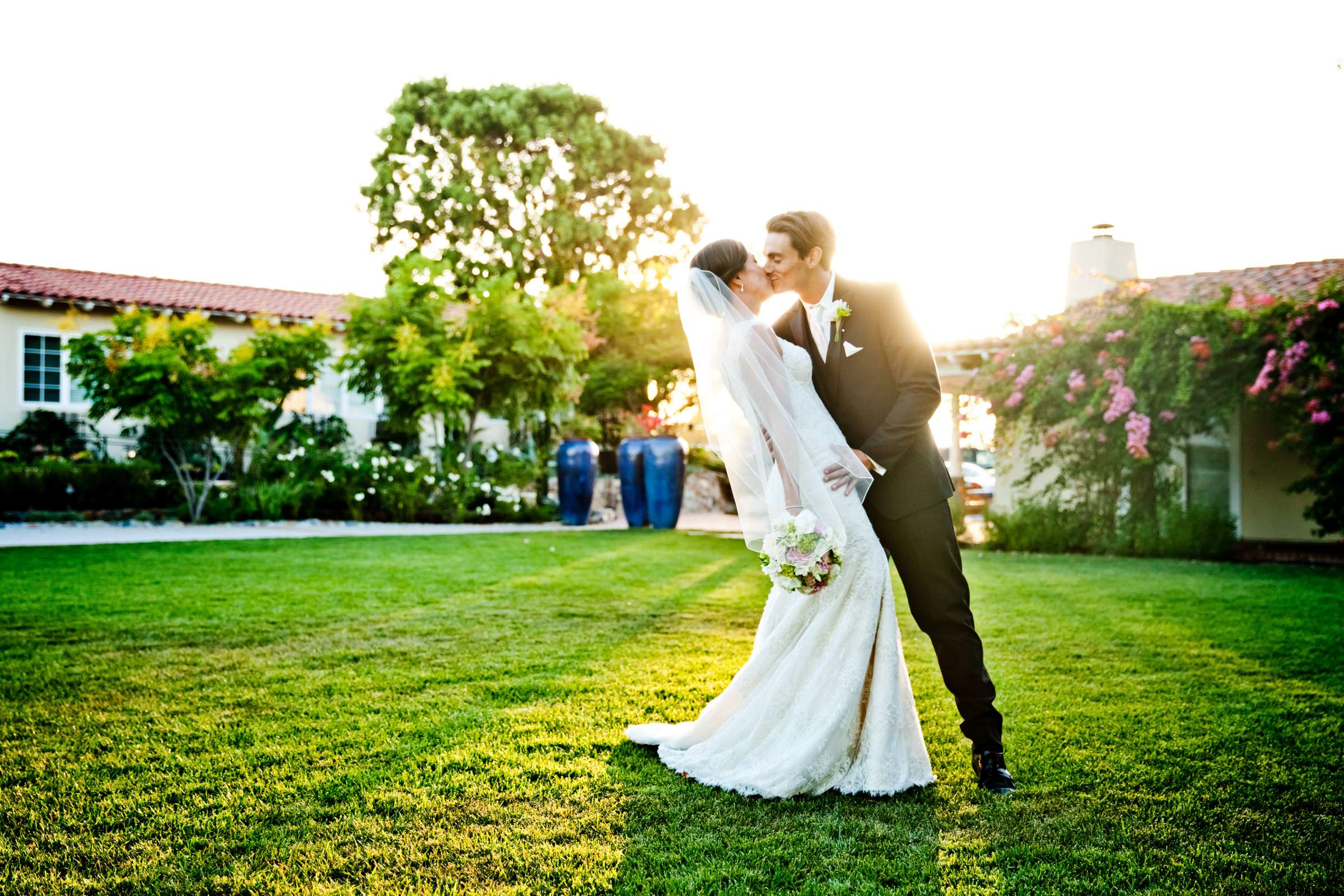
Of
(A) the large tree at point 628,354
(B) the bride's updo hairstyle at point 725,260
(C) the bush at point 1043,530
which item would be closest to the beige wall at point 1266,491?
(C) the bush at point 1043,530

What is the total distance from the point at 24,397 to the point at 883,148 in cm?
1664

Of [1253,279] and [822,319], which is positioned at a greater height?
[1253,279]

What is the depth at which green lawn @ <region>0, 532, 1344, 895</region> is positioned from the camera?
8.30 feet

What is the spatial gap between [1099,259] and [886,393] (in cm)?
1529

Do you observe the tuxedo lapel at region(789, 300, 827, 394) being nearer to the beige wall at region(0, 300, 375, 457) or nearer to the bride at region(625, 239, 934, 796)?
the bride at region(625, 239, 934, 796)

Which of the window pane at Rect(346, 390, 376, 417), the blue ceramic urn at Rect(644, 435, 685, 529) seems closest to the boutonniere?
the blue ceramic urn at Rect(644, 435, 685, 529)

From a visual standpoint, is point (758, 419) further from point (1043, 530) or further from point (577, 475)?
point (577, 475)

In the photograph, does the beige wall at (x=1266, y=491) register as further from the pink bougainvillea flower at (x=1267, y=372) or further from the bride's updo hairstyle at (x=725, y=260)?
the bride's updo hairstyle at (x=725, y=260)

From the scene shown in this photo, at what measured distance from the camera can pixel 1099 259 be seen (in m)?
16.9

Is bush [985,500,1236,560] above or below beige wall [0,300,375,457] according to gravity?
below

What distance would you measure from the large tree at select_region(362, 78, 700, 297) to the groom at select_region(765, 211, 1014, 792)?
22661 mm

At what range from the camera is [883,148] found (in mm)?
10781

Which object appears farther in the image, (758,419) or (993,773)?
(758,419)

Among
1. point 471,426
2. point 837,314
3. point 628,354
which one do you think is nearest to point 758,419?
point 837,314
